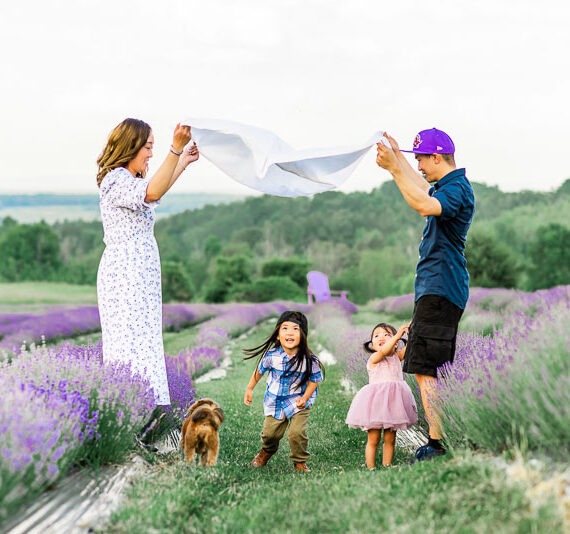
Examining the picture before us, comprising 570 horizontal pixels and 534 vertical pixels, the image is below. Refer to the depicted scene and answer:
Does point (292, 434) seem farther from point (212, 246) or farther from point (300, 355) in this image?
point (212, 246)

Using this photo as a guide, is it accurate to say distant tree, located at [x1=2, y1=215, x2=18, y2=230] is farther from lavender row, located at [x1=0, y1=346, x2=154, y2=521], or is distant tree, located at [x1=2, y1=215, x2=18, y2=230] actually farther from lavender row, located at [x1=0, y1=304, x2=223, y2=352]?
lavender row, located at [x1=0, y1=346, x2=154, y2=521]

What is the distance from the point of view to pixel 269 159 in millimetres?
5242

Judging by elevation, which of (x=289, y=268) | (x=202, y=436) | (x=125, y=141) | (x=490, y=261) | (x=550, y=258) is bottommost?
(x=289, y=268)

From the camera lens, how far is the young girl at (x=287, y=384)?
481cm

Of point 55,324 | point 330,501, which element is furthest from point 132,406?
point 55,324

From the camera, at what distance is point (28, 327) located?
15.6 m

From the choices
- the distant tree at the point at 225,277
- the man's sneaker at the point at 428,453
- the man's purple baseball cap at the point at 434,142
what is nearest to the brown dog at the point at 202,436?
the man's sneaker at the point at 428,453

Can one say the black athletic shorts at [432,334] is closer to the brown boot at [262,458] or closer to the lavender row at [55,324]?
the brown boot at [262,458]

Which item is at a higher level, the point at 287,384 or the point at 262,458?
the point at 287,384

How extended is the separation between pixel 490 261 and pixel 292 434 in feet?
101

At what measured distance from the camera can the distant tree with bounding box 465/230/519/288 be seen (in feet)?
111

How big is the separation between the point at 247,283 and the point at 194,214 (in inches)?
615

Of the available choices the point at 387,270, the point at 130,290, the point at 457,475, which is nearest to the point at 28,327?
the point at 130,290

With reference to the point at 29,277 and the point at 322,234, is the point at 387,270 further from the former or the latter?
the point at 29,277
